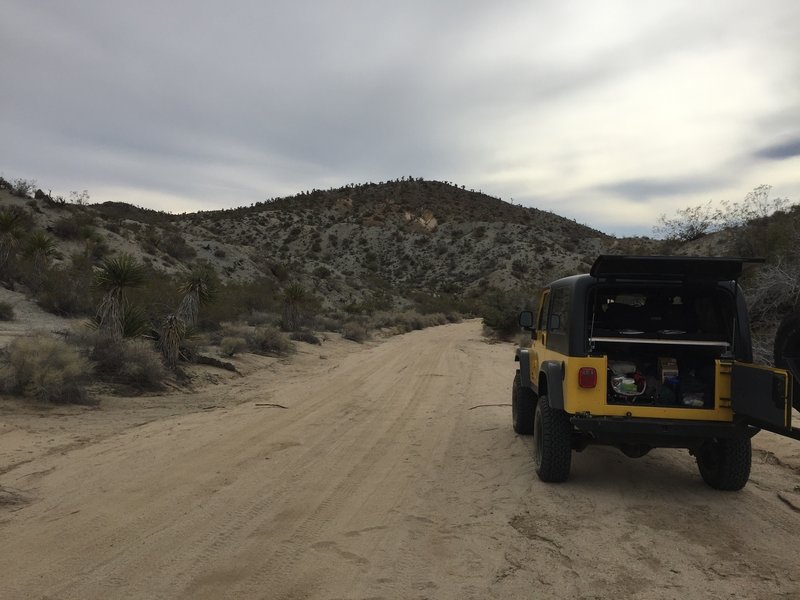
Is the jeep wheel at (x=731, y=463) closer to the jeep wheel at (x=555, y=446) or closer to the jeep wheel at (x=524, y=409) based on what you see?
the jeep wheel at (x=555, y=446)

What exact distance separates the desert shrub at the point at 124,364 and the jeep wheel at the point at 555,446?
29.6ft

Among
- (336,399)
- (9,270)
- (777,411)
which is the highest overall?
(9,270)

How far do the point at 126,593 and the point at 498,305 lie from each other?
25507 mm

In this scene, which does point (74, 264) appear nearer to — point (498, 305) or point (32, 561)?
point (498, 305)

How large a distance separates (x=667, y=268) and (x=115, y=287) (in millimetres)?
11675

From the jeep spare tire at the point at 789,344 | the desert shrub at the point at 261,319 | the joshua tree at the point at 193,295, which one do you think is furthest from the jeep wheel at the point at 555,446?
the desert shrub at the point at 261,319

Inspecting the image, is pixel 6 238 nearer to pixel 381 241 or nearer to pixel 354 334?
pixel 354 334

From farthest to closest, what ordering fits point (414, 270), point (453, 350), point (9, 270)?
point (414, 270)
point (453, 350)
point (9, 270)

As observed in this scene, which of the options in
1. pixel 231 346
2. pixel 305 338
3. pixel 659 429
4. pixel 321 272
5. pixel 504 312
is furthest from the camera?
pixel 321 272

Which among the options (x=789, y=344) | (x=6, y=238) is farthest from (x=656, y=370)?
(x=6, y=238)

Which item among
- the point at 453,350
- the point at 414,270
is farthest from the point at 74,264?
the point at 414,270

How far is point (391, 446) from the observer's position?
8.04 metres

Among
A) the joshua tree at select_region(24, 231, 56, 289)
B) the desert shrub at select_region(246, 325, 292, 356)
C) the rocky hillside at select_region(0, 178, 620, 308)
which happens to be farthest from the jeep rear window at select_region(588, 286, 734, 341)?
the rocky hillside at select_region(0, 178, 620, 308)

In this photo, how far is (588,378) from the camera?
5656 mm
